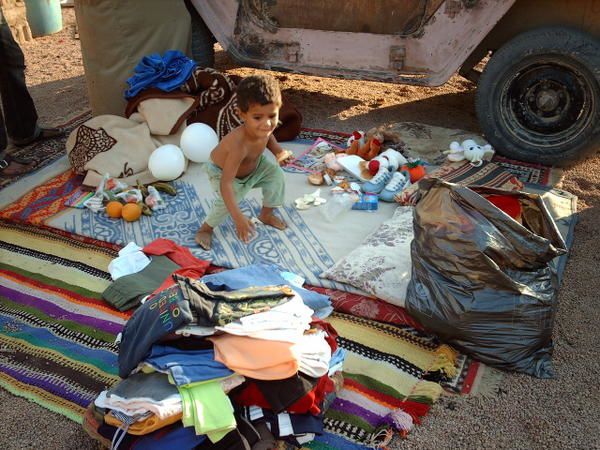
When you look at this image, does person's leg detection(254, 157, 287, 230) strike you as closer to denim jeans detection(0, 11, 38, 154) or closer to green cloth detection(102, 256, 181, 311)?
green cloth detection(102, 256, 181, 311)

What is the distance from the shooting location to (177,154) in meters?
4.16

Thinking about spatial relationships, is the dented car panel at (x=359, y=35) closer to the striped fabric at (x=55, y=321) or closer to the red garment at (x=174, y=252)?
the red garment at (x=174, y=252)

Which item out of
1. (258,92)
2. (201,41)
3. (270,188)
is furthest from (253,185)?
(201,41)

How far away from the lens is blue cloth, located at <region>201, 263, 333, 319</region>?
2.44m

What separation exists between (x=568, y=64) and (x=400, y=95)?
80.9 inches

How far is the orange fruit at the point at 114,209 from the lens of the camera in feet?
12.3

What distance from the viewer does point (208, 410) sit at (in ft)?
6.36

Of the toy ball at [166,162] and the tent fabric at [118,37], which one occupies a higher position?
the tent fabric at [118,37]

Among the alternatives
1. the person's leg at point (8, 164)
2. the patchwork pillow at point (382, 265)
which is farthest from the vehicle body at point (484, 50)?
the person's leg at point (8, 164)

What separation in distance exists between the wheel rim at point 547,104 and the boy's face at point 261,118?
6.96 ft

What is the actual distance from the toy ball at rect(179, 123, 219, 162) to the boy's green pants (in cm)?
86

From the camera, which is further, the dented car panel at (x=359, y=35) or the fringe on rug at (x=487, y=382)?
the dented car panel at (x=359, y=35)

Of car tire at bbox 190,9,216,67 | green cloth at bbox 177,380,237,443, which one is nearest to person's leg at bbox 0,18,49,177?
car tire at bbox 190,9,216,67

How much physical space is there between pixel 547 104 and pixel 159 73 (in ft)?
9.91
